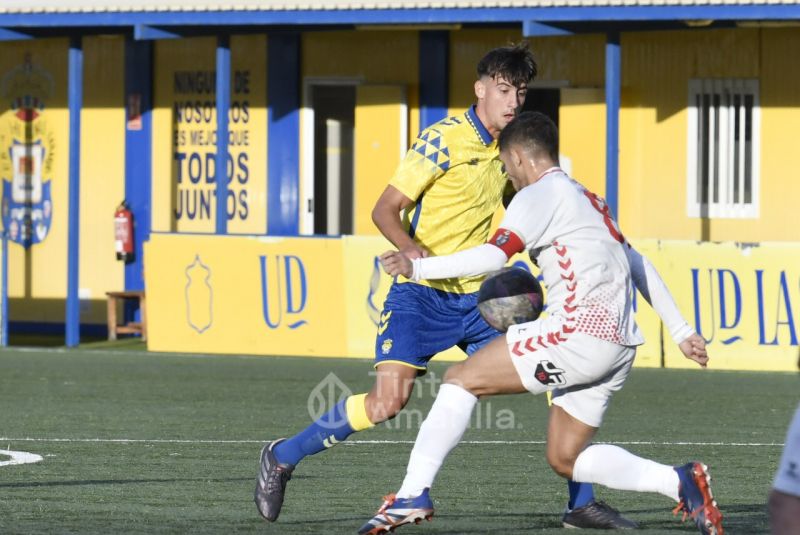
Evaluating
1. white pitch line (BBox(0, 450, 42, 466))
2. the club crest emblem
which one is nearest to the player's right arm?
white pitch line (BBox(0, 450, 42, 466))

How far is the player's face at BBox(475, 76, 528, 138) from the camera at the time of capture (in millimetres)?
7520

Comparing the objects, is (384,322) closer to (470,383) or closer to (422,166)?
(422,166)

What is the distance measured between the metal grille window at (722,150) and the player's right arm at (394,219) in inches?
469

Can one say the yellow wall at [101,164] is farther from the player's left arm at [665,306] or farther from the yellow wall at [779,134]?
the player's left arm at [665,306]

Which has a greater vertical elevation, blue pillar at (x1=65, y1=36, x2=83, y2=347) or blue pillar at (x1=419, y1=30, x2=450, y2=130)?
blue pillar at (x1=419, y1=30, x2=450, y2=130)

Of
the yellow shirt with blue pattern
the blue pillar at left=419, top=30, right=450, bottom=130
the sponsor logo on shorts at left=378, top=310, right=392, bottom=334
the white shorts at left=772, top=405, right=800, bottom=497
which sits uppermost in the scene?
the blue pillar at left=419, top=30, right=450, bottom=130

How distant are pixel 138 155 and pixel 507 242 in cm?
1508

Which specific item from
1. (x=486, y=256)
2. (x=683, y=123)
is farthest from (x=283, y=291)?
(x=486, y=256)

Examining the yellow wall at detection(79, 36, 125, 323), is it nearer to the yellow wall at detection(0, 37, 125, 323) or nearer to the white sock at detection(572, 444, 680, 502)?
the yellow wall at detection(0, 37, 125, 323)

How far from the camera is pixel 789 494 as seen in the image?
401 centimetres

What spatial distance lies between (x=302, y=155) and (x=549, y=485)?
1218 centimetres

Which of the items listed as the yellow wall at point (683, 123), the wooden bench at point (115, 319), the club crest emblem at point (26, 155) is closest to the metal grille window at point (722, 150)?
the yellow wall at point (683, 123)

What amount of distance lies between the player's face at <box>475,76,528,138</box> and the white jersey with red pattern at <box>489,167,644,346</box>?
3.36ft

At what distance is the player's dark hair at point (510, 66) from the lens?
7457 millimetres
